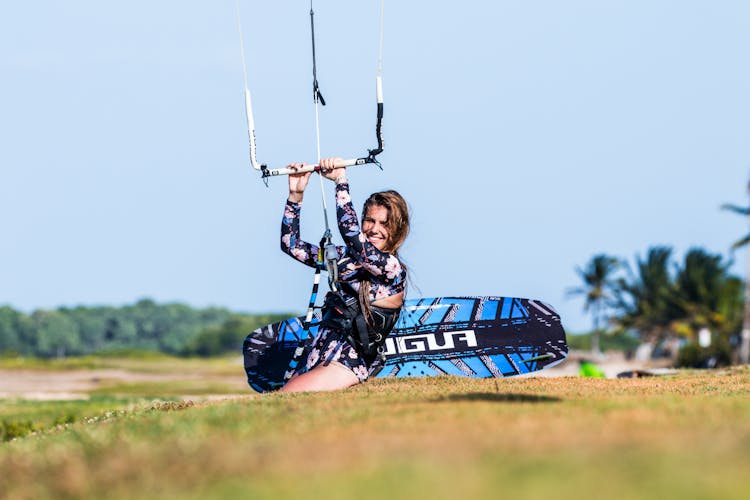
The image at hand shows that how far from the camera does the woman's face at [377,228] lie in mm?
11250

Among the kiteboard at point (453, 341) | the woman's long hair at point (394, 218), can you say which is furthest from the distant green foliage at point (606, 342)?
the woman's long hair at point (394, 218)

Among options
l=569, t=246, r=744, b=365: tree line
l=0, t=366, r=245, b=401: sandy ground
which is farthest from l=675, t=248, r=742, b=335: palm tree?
l=0, t=366, r=245, b=401: sandy ground

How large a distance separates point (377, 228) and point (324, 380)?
5.26ft

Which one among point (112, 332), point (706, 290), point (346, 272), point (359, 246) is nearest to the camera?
point (359, 246)

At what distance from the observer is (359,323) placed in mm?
11078

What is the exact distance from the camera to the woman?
10.9 m

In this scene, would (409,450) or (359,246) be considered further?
(359,246)

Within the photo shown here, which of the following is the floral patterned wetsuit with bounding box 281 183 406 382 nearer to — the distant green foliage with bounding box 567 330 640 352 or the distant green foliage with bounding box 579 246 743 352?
the distant green foliage with bounding box 579 246 743 352

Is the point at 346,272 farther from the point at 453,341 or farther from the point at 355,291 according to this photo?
the point at 453,341

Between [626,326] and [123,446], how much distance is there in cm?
10611

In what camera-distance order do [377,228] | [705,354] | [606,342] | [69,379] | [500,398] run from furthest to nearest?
[606,342]
[69,379]
[705,354]
[377,228]
[500,398]

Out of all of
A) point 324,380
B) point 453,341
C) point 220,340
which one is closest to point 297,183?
point 324,380

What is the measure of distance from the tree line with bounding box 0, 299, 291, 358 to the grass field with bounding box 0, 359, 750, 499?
A: 5900 inches

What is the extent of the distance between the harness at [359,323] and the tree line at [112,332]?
146483 mm
